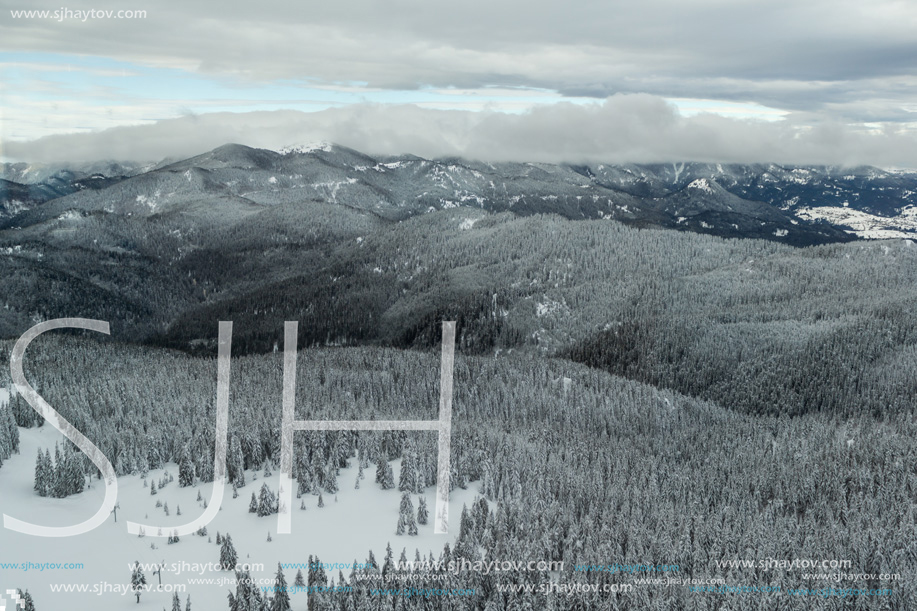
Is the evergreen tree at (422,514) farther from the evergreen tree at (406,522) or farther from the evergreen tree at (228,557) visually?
the evergreen tree at (228,557)

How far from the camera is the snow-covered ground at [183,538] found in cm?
6000

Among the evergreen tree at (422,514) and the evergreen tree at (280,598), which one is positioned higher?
the evergreen tree at (280,598)

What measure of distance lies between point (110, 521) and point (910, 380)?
239 meters

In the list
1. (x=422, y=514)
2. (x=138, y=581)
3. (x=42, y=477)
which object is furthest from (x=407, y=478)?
(x=42, y=477)

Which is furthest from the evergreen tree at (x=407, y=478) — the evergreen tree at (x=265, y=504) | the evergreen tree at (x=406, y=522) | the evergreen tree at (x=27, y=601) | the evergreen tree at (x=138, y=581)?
the evergreen tree at (x=27, y=601)

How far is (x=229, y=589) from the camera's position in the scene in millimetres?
60781

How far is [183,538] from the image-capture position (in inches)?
2844

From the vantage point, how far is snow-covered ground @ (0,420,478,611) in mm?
60000

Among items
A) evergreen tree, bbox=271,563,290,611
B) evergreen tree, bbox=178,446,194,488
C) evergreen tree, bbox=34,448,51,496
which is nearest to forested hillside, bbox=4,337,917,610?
evergreen tree, bbox=178,446,194,488

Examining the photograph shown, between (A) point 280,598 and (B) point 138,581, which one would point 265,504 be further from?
(A) point 280,598

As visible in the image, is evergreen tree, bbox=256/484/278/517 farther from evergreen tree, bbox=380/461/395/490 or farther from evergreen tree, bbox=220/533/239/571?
evergreen tree, bbox=380/461/395/490

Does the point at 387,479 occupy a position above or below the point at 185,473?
above

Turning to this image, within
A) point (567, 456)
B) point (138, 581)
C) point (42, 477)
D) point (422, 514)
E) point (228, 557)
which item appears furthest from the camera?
point (567, 456)

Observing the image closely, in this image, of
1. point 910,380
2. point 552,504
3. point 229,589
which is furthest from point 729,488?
point 910,380
